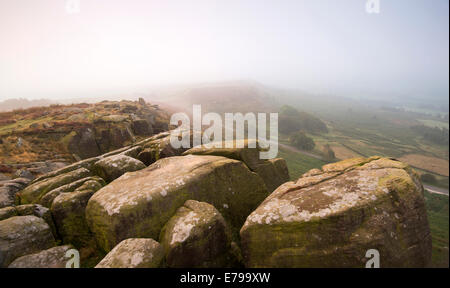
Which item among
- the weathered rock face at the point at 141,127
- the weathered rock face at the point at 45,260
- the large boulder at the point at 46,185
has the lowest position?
the weathered rock face at the point at 45,260

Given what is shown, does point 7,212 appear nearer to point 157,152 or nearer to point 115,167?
point 115,167

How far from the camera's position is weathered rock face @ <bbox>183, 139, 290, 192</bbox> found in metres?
14.8

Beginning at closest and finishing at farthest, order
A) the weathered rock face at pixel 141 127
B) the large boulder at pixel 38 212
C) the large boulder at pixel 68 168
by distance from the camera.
A: 1. the large boulder at pixel 38 212
2. the large boulder at pixel 68 168
3. the weathered rock face at pixel 141 127

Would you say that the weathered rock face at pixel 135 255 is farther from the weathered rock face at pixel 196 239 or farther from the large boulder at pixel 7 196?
the large boulder at pixel 7 196

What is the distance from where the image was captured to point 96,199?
974cm

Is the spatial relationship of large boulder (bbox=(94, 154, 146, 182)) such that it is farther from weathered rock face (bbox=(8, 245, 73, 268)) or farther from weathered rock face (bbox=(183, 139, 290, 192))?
weathered rock face (bbox=(8, 245, 73, 268))

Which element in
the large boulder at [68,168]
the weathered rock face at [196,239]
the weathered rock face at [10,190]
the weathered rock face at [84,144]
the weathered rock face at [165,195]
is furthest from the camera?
the weathered rock face at [84,144]

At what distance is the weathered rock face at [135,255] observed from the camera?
698 cm

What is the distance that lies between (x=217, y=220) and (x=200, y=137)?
38.6 ft

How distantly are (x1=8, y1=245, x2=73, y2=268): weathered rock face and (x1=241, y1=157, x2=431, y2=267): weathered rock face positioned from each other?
8.79 metres

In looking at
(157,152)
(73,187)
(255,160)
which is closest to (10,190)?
(73,187)

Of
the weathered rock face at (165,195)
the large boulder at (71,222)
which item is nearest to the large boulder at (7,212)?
the large boulder at (71,222)

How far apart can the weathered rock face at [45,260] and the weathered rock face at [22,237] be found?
1.68 feet
